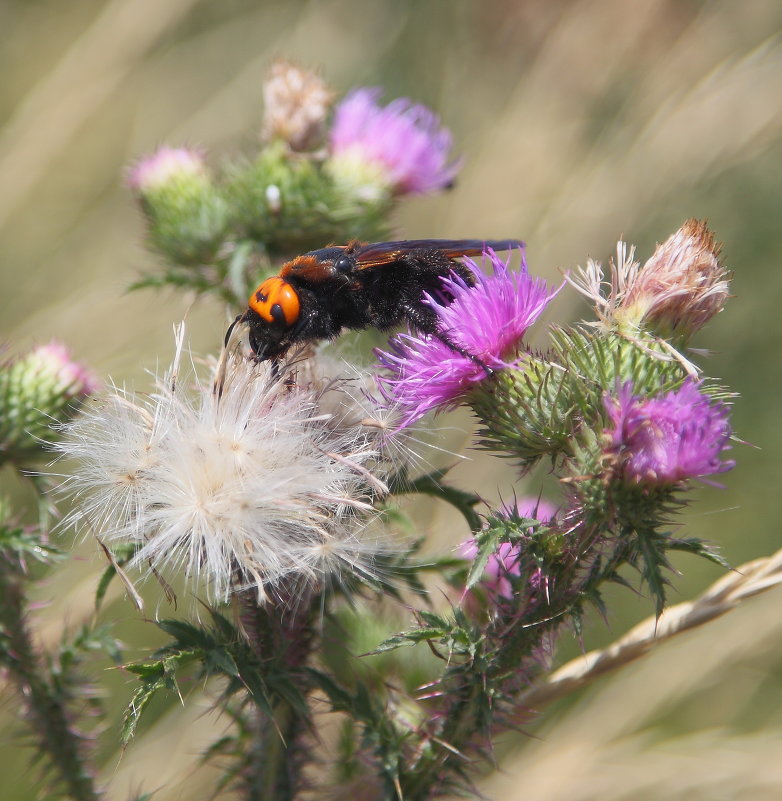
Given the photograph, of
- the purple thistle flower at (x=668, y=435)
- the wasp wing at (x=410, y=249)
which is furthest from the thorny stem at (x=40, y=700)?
the purple thistle flower at (x=668, y=435)

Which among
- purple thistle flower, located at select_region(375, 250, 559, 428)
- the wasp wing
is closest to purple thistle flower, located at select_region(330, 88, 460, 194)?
the wasp wing

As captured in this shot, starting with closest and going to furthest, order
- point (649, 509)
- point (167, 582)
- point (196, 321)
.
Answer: point (649, 509), point (167, 582), point (196, 321)

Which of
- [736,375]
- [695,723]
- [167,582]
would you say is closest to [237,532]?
[167,582]

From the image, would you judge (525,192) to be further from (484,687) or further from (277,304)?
(484,687)

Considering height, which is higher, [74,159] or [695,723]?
[74,159]

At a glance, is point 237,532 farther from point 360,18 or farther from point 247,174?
point 360,18

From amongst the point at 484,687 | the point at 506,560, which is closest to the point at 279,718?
the point at 484,687
